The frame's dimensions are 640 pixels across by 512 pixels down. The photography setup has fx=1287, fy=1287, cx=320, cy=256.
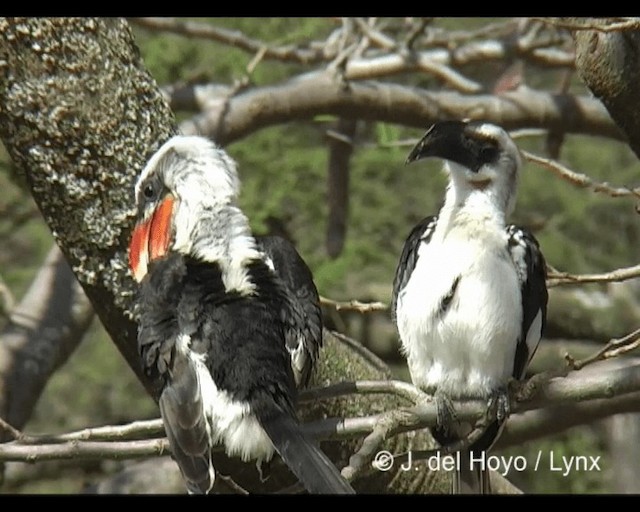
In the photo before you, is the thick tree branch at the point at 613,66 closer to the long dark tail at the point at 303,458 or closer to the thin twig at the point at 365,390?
the thin twig at the point at 365,390

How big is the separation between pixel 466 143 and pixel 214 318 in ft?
2.73

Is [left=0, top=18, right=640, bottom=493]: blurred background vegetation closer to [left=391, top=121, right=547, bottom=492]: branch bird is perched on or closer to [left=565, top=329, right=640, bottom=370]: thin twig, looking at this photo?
[left=391, top=121, right=547, bottom=492]: branch bird is perched on

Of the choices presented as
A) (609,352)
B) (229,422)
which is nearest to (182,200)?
(229,422)

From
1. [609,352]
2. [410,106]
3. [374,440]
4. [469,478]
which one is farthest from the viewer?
[410,106]

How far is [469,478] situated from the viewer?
11.5 feet

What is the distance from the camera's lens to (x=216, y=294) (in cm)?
307

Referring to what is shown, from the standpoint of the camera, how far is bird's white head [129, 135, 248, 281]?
315 cm

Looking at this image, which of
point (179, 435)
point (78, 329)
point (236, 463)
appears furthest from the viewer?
point (78, 329)

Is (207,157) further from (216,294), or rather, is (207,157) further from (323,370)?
(323,370)

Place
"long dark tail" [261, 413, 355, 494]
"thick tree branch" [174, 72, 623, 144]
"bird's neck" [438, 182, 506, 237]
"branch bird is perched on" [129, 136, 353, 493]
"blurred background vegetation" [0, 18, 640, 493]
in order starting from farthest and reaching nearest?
1. "blurred background vegetation" [0, 18, 640, 493]
2. "thick tree branch" [174, 72, 623, 144]
3. "bird's neck" [438, 182, 506, 237]
4. "branch bird is perched on" [129, 136, 353, 493]
5. "long dark tail" [261, 413, 355, 494]

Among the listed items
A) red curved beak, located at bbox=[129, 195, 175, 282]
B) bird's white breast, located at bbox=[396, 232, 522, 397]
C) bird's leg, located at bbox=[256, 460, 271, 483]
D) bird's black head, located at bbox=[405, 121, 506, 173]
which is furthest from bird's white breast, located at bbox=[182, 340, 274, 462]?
bird's black head, located at bbox=[405, 121, 506, 173]

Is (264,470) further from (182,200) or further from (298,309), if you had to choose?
(182,200)
